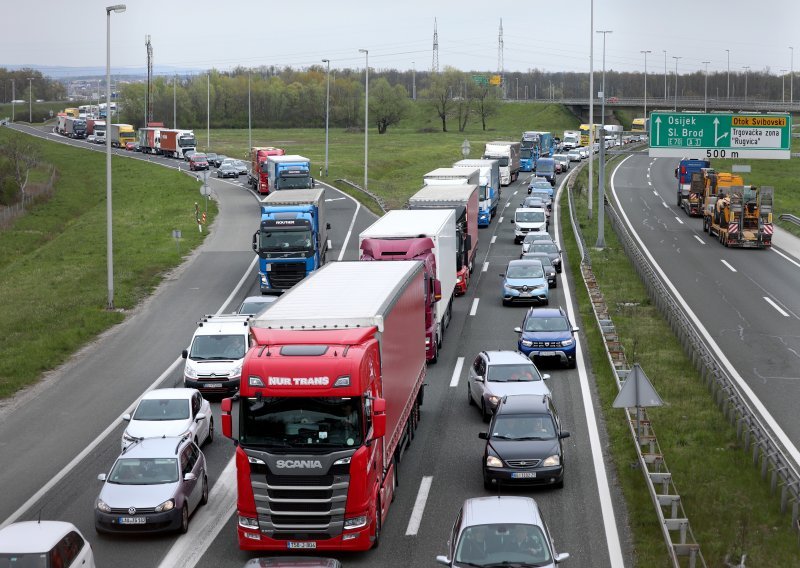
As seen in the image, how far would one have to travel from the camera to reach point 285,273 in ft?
138

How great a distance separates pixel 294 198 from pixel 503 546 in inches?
1248

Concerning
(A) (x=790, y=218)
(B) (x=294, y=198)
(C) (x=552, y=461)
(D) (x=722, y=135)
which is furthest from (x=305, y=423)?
(A) (x=790, y=218)

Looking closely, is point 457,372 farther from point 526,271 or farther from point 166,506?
point 166,506

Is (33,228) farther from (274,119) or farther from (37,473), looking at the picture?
(274,119)

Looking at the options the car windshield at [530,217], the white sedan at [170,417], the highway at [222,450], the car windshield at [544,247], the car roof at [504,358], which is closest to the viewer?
the highway at [222,450]

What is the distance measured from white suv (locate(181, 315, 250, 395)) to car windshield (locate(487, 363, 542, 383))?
648cm

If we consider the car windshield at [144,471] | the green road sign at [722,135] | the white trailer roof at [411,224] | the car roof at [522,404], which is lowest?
the car windshield at [144,471]

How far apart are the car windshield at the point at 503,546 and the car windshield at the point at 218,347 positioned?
15225 mm

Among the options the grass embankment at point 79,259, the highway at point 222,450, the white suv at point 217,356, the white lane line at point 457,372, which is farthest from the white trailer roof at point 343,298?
the grass embankment at point 79,259

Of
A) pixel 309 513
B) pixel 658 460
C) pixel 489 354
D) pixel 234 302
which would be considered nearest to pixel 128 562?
pixel 309 513

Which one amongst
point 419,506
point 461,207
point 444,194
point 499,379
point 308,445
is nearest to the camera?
point 308,445

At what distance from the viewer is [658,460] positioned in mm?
19969

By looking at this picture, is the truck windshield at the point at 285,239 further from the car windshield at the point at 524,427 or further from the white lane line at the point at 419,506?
the car windshield at the point at 524,427

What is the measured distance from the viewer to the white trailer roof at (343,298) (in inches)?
709
